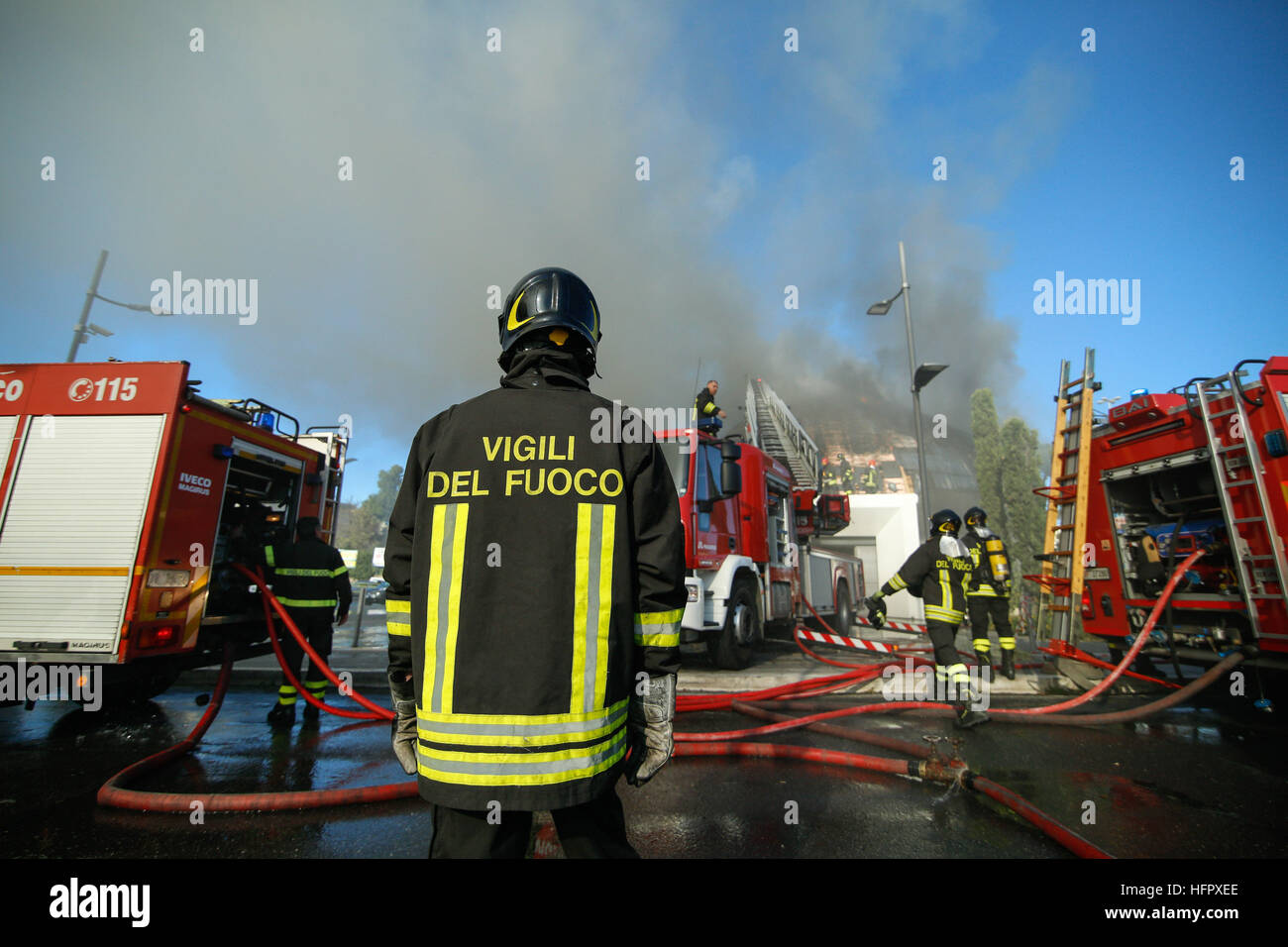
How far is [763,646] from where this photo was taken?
10211 millimetres

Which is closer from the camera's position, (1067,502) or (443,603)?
(443,603)

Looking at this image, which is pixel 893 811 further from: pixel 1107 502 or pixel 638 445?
pixel 1107 502

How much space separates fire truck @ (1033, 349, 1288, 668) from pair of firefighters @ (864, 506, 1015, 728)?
1489 millimetres

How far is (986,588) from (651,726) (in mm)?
5274

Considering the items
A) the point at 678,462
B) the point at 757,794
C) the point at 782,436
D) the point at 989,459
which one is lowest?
the point at 757,794

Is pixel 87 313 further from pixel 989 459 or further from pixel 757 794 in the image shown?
pixel 989 459

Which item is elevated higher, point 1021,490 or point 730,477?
point 1021,490

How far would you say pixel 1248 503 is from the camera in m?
5.13

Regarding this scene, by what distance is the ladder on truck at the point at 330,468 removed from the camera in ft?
24.5

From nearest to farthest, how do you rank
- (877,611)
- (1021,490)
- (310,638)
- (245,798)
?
(245,798) < (310,638) < (877,611) < (1021,490)

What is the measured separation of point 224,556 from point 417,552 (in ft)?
20.9

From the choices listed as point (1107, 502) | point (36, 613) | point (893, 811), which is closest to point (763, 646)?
point (1107, 502)

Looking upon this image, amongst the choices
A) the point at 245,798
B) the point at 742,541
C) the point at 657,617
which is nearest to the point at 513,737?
the point at 657,617

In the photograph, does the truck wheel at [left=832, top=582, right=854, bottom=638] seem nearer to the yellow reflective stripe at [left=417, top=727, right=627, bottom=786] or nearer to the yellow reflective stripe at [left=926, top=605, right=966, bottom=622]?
the yellow reflective stripe at [left=926, top=605, right=966, bottom=622]
